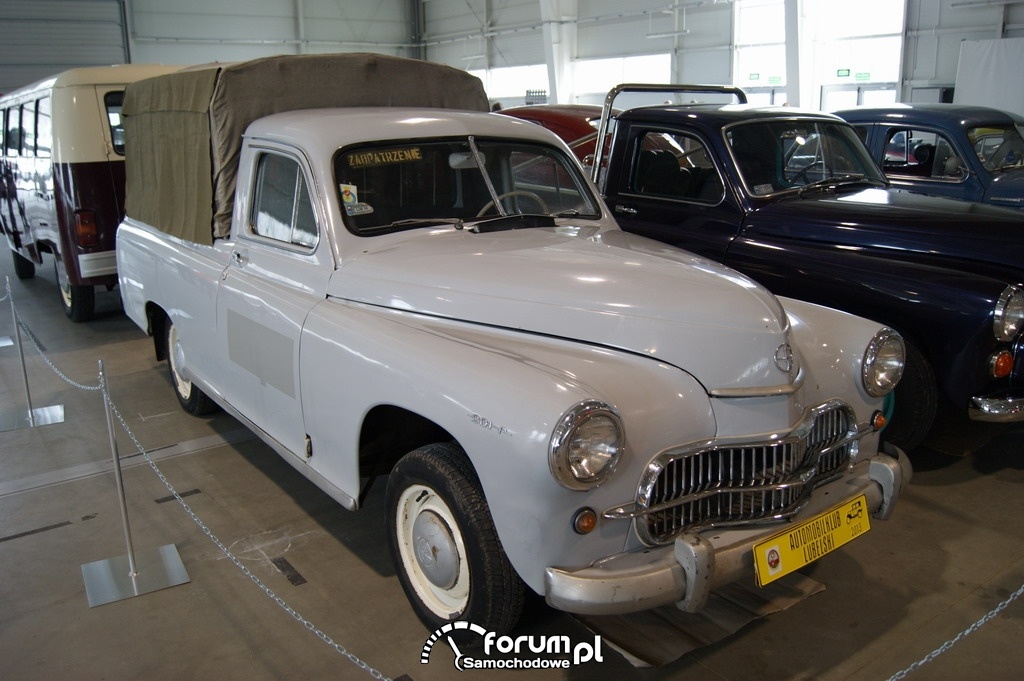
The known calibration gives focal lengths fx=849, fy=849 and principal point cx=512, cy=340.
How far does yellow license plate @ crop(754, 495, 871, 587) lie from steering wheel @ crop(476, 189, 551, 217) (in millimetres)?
1978

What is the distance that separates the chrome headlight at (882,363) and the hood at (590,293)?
0.45m

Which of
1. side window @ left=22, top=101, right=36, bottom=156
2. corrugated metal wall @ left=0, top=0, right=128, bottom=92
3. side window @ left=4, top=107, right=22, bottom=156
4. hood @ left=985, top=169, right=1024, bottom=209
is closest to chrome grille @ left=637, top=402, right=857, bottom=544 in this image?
hood @ left=985, top=169, right=1024, bottom=209

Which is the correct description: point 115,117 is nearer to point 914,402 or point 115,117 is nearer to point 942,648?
point 914,402

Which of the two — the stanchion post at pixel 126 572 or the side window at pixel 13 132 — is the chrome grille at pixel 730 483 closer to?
the stanchion post at pixel 126 572

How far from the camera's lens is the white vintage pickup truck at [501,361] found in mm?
2475

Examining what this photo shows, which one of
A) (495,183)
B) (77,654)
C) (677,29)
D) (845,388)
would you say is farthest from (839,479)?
(677,29)

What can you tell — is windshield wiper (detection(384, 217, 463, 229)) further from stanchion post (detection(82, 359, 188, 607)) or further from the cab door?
stanchion post (detection(82, 359, 188, 607))

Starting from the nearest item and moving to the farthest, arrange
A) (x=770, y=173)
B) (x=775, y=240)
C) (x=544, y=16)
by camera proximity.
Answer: (x=775, y=240) → (x=770, y=173) → (x=544, y=16)

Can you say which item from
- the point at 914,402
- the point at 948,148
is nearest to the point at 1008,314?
the point at 914,402

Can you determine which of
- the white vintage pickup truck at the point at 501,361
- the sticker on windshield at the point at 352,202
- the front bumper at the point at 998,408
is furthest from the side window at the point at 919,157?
the sticker on windshield at the point at 352,202

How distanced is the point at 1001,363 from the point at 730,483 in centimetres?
215

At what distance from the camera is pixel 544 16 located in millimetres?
21938

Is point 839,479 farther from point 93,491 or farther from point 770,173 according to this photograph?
point 93,491

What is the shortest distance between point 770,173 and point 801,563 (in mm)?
3188
